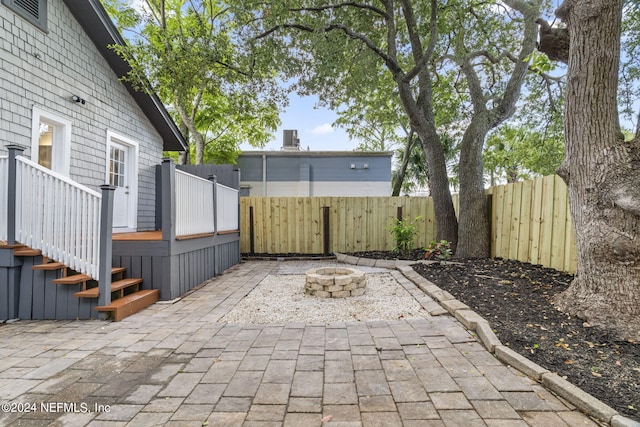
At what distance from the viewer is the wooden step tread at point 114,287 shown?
3.47 m

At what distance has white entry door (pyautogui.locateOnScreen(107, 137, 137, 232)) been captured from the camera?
6.04 meters

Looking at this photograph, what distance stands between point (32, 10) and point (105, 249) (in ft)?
12.0

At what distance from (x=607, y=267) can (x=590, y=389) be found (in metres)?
1.48

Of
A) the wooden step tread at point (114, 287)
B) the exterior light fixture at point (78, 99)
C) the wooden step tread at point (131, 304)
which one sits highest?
the exterior light fixture at point (78, 99)

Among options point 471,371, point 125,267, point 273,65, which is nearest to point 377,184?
point 273,65

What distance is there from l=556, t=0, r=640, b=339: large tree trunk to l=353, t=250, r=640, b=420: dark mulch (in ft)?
0.77

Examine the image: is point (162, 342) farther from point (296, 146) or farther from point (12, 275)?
point (296, 146)

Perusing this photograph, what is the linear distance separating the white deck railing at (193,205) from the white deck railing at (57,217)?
1087 mm

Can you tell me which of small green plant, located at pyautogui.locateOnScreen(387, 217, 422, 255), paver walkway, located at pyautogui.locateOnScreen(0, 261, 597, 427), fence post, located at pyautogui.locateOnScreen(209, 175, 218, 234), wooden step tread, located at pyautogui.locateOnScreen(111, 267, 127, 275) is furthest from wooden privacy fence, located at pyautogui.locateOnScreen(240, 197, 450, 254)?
paver walkway, located at pyautogui.locateOnScreen(0, 261, 597, 427)

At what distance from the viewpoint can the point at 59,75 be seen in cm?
484

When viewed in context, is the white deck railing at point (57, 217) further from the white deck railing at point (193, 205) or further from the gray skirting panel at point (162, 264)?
the white deck railing at point (193, 205)

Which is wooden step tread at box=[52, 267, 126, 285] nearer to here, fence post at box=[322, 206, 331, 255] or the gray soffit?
the gray soffit

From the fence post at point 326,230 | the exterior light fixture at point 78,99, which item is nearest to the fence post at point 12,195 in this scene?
the exterior light fixture at point 78,99

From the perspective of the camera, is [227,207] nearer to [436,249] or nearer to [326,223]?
[326,223]
